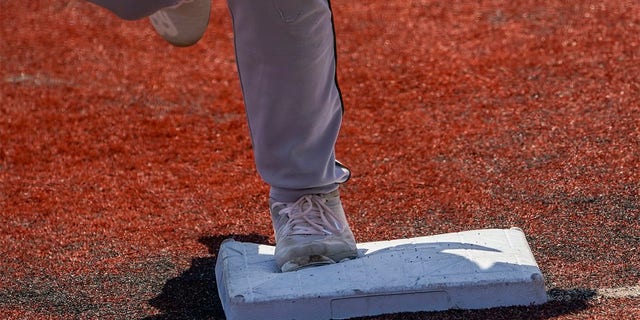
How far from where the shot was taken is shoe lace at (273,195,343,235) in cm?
256

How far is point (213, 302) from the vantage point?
8.30ft

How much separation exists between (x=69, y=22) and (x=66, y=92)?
101 centimetres

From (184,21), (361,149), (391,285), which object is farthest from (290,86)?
(361,149)

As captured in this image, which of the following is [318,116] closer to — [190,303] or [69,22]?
[190,303]

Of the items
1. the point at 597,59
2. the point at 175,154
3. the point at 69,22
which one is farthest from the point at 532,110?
the point at 69,22

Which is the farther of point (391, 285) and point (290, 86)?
point (290, 86)

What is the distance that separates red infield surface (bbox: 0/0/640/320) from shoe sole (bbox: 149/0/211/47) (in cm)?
45

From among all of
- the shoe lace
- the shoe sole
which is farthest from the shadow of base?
the shoe sole

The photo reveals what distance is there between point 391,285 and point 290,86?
0.48 m

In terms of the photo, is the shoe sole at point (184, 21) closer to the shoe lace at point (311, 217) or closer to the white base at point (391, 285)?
the shoe lace at point (311, 217)

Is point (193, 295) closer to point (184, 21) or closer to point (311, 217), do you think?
point (311, 217)

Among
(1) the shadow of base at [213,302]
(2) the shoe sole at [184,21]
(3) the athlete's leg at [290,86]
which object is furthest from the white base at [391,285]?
(2) the shoe sole at [184,21]

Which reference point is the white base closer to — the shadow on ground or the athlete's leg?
the shadow on ground

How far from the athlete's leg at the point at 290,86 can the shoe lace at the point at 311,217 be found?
0.13ft
